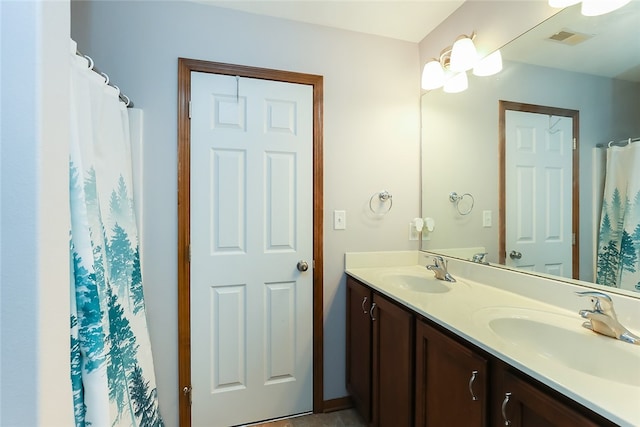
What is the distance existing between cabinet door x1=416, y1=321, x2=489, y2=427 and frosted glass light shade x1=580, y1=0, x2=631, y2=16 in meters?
1.30

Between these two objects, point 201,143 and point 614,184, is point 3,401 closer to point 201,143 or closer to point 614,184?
point 201,143

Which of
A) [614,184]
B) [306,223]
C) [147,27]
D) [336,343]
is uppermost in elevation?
[147,27]

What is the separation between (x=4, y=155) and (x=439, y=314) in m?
1.28

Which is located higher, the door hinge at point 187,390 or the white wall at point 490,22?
the white wall at point 490,22

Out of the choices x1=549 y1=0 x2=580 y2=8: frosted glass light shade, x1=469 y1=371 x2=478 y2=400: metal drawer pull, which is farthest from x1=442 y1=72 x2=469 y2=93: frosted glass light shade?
x1=469 y1=371 x2=478 y2=400: metal drawer pull

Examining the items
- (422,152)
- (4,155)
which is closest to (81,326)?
(4,155)

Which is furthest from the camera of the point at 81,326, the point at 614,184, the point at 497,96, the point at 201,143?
the point at 201,143

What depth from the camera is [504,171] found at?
1.43 meters

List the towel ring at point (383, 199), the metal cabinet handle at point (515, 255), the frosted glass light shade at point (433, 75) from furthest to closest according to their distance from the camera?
the towel ring at point (383, 199) → the frosted glass light shade at point (433, 75) → the metal cabinet handle at point (515, 255)

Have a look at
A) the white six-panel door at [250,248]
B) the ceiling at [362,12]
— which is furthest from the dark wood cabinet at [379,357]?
the ceiling at [362,12]

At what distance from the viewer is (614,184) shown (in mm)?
1003

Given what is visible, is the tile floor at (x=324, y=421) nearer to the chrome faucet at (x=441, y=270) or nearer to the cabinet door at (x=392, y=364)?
the cabinet door at (x=392, y=364)

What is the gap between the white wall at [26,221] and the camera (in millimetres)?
547

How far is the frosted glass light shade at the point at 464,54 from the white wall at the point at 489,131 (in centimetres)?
10
